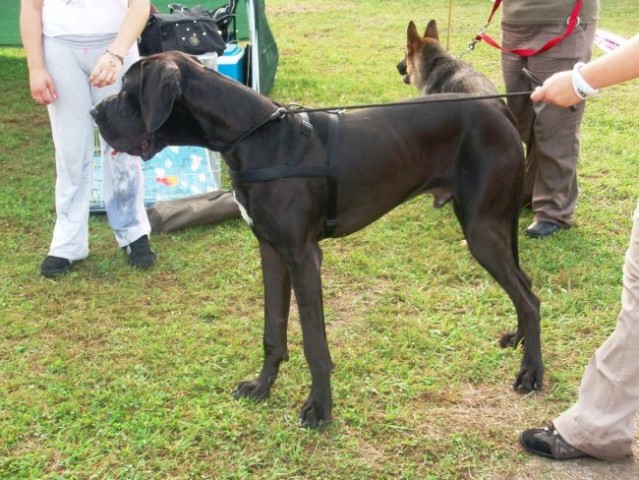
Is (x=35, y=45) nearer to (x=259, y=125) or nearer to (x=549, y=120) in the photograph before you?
(x=259, y=125)

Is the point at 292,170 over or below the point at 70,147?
over

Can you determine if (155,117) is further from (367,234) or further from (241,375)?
(367,234)

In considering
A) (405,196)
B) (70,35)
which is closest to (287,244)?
(405,196)

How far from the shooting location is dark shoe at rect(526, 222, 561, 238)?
4.91 metres

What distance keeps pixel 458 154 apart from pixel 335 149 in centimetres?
56

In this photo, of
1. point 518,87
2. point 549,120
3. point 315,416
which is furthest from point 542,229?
point 315,416

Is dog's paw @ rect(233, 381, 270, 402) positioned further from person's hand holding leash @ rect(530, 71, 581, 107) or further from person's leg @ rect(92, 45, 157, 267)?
person's hand holding leash @ rect(530, 71, 581, 107)

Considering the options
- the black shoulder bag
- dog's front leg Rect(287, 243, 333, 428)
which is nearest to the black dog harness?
dog's front leg Rect(287, 243, 333, 428)

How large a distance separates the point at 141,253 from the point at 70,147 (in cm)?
78

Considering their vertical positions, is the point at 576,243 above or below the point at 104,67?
below

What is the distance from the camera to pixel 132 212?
15.2 ft

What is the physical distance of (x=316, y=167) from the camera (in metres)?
2.90

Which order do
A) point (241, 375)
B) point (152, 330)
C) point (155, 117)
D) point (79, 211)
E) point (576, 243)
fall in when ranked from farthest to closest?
point (576, 243) → point (79, 211) → point (152, 330) → point (241, 375) → point (155, 117)

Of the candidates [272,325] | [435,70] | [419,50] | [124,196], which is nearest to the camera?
[272,325]
